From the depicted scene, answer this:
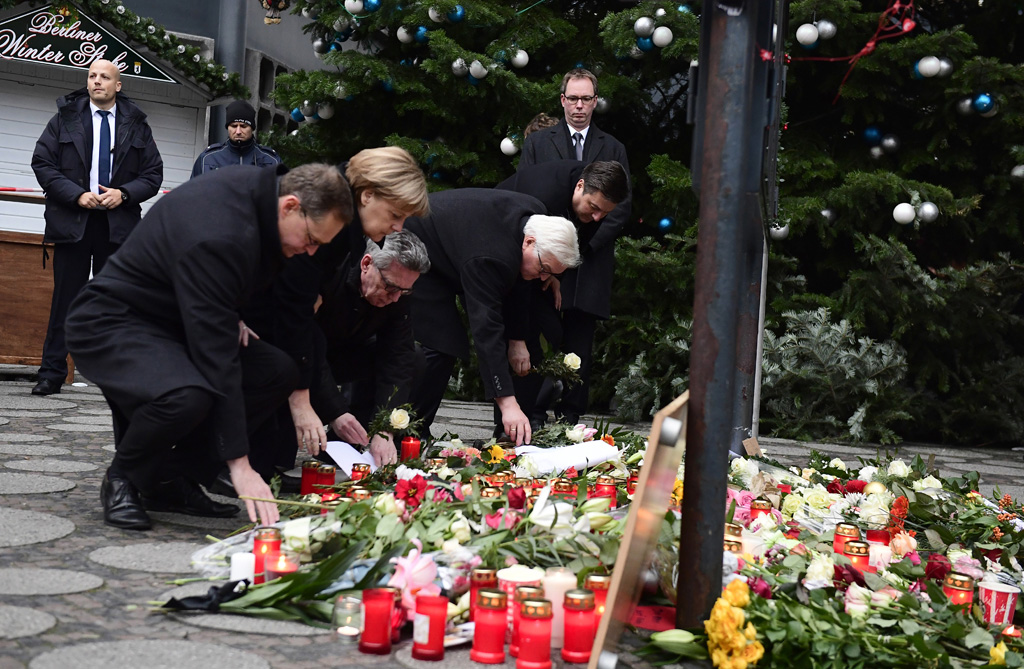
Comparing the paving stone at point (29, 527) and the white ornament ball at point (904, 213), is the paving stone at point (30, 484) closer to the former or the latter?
the paving stone at point (29, 527)

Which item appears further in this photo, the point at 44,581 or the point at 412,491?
the point at 412,491

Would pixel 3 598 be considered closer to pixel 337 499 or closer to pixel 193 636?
pixel 193 636

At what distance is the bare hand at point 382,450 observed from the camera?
11.9ft

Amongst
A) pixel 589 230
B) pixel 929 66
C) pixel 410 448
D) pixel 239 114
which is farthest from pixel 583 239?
pixel 239 114

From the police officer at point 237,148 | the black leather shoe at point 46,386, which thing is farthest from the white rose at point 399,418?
the police officer at point 237,148

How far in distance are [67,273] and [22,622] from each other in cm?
A: 416

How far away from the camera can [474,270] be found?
13.5 feet

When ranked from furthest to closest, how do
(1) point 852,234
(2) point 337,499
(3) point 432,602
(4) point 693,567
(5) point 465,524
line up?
1. (1) point 852,234
2. (2) point 337,499
3. (5) point 465,524
4. (4) point 693,567
5. (3) point 432,602

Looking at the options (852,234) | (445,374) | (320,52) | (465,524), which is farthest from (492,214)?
(320,52)

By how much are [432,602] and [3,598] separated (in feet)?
2.86

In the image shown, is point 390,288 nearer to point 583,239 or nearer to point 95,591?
point 583,239

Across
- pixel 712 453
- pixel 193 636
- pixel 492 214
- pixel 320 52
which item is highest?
pixel 320 52

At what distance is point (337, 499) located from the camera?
2807 mm

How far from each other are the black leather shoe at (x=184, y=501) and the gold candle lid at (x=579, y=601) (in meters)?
1.45
